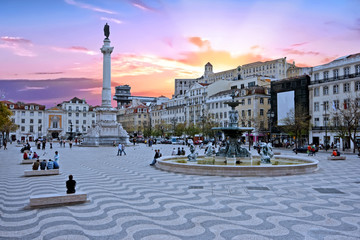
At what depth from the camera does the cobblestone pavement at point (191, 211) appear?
7398 mm

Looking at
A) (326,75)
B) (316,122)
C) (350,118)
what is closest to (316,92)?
(326,75)

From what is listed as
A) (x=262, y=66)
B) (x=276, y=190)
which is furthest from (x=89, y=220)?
(x=262, y=66)

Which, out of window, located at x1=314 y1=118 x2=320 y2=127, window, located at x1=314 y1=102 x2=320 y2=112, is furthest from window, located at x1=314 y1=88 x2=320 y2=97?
window, located at x1=314 y1=118 x2=320 y2=127

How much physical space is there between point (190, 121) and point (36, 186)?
76008 mm

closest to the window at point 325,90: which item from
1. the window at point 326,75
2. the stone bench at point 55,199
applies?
the window at point 326,75

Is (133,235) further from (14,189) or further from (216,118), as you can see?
(216,118)

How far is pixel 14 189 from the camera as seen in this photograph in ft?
42.5

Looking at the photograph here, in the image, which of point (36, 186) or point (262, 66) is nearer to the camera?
point (36, 186)

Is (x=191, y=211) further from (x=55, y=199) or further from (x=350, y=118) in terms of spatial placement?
(x=350, y=118)

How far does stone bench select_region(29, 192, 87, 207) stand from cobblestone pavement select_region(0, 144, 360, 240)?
1.02 feet

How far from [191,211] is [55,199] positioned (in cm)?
425

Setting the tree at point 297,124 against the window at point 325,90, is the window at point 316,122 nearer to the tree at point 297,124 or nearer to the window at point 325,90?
the tree at point 297,124

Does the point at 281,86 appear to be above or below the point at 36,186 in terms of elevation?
above

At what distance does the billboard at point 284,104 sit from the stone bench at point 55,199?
179 feet
